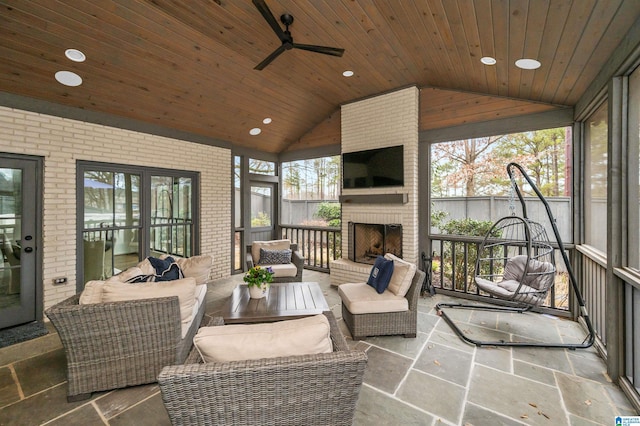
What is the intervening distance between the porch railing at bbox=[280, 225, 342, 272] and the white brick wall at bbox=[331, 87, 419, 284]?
77 cm

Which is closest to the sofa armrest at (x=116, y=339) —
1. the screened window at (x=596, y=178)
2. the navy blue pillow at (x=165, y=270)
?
the navy blue pillow at (x=165, y=270)

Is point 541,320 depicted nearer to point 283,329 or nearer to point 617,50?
point 617,50

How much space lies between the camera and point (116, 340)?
6.88 ft

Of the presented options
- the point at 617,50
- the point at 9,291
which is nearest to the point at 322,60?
the point at 617,50

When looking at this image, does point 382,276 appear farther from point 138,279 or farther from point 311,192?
point 311,192

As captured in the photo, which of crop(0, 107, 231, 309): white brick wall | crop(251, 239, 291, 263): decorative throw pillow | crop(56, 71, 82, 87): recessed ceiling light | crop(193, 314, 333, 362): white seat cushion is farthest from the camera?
crop(251, 239, 291, 263): decorative throw pillow

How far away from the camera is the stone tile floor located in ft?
6.38

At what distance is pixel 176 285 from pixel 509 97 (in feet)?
15.1

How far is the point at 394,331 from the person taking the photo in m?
3.07

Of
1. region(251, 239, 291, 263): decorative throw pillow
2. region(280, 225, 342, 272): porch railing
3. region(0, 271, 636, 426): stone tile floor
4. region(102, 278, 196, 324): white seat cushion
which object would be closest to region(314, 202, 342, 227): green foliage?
region(280, 225, 342, 272): porch railing

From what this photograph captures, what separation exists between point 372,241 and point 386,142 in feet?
5.53

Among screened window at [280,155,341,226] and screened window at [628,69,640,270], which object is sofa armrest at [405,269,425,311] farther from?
screened window at [280,155,341,226]

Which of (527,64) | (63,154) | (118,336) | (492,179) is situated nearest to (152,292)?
→ (118,336)

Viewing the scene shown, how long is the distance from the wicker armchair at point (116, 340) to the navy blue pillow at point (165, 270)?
0.88 m
